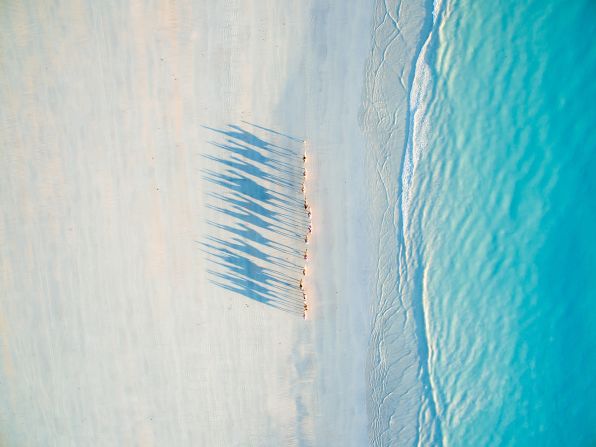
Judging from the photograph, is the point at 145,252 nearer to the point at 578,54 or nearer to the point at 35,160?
the point at 35,160

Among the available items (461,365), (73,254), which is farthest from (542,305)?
(73,254)

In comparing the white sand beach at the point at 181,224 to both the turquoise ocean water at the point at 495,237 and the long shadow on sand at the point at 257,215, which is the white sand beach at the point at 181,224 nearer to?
the long shadow on sand at the point at 257,215

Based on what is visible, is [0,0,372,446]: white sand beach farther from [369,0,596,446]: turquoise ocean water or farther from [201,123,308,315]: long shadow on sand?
[369,0,596,446]: turquoise ocean water

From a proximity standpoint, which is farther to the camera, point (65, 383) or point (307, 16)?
point (65, 383)

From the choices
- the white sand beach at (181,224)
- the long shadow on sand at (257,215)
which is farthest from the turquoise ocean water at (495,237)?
the long shadow on sand at (257,215)

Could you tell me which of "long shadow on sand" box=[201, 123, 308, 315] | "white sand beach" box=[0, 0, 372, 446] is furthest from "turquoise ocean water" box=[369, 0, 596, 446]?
"long shadow on sand" box=[201, 123, 308, 315]
